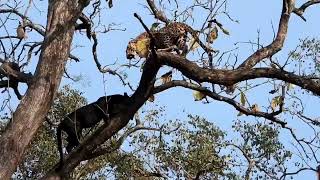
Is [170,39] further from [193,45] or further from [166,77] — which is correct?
[166,77]

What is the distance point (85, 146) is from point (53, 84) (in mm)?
603

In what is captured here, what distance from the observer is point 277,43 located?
4.58 meters

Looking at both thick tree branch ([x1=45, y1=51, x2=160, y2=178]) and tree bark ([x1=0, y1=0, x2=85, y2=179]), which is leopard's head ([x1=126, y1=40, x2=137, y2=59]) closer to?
thick tree branch ([x1=45, y1=51, x2=160, y2=178])

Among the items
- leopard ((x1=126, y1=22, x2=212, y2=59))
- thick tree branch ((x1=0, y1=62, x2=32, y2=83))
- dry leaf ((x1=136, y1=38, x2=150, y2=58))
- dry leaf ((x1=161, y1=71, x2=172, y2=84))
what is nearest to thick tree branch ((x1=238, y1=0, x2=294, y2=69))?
leopard ((x1=126, y1=22, x2=212, y2=59))

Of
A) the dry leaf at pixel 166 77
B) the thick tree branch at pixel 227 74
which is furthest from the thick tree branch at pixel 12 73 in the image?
the thick tree branch at pixel 227 74

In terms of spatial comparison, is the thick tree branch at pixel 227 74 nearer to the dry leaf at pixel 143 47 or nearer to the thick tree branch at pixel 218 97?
the thick tree branch at pixel 218 97

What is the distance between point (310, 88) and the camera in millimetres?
4113

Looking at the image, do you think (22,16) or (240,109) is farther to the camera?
(22,16)

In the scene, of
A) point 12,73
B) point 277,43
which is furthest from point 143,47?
point 12,73

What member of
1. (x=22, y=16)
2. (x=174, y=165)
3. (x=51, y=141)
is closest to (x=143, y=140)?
(x=174, y=165)

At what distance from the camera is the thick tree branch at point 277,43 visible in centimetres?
448

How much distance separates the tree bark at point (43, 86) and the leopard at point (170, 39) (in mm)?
554

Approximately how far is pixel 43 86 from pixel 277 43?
71.5 inches

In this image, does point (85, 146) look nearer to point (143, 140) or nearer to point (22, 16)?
point (22, 16)
